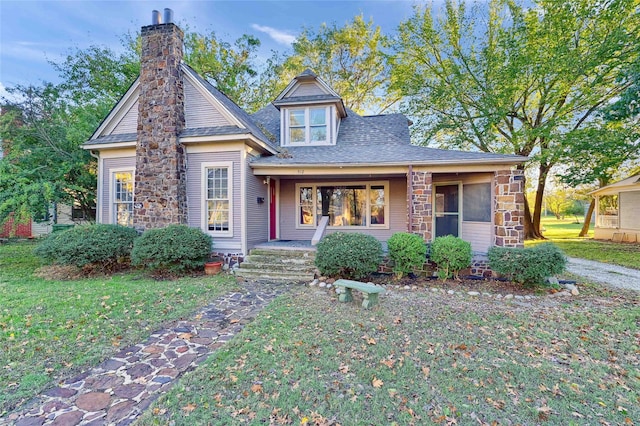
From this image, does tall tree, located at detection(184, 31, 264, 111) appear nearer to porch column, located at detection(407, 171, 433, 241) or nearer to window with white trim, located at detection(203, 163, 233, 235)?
window with white trim, located at detection(203, 163, 233, 235)

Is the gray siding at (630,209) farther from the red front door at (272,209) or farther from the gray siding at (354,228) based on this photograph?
the red front door at (272,209)

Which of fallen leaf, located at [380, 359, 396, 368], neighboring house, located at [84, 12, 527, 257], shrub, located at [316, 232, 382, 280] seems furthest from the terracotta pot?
fallen leaf, located at [380, 359, 396, 368]

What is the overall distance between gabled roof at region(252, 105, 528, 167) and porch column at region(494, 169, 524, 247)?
1.45 feet

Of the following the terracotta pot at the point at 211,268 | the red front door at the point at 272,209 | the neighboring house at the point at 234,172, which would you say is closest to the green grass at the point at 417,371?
the neighboring house at the point at 234,172

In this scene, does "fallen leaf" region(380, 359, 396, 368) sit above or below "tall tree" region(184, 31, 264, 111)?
below

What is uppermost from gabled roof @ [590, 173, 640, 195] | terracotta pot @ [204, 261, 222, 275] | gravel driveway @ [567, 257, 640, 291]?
gabled roof @ [590, 173, 640, 195]

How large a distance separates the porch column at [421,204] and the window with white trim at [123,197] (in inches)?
354

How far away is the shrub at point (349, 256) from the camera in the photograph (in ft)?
22.3

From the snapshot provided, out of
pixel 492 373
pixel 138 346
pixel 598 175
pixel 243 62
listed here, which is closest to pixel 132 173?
pixel 138 346

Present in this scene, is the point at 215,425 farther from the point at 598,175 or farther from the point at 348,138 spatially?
the point at 598,175

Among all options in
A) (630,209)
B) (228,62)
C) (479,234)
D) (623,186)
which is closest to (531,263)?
(479,234)

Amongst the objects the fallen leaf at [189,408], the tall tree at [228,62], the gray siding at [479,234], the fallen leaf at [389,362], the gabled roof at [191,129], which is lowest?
the fallen leaf at [189,408]

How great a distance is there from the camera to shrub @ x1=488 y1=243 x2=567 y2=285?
6.30 meters

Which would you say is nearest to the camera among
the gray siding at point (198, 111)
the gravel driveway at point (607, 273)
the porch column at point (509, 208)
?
the gravel driveway at point (607, 273)
